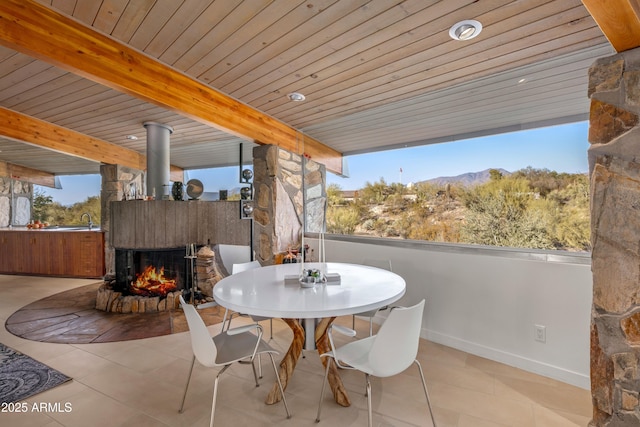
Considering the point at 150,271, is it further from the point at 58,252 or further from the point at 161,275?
the point at 58,252

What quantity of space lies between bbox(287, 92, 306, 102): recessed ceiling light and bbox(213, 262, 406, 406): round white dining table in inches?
64.8

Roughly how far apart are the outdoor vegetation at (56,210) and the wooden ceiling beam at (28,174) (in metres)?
0.19

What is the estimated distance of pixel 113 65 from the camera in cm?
216

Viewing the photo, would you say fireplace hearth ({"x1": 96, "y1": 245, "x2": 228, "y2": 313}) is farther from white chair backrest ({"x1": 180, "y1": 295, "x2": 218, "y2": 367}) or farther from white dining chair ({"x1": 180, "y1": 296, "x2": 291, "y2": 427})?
white chair backrest ({"x1": 180, "y1": 295, "x2": 218, "y2": 367})

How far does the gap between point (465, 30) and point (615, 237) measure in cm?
140

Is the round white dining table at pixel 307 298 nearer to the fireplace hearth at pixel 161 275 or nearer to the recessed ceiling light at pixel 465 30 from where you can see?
the recessed ceiling light at pixel 465 30

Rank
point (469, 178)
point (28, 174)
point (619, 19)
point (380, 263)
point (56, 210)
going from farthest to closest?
point (56, 210) → point (28, 174) → point (380, 263) → point (469, 178) → point (619, 19)

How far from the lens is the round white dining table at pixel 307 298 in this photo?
5.05 feet

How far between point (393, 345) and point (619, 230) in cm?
126

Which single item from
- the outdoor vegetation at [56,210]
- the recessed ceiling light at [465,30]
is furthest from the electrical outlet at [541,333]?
the outdoor vegetation at [56,210]

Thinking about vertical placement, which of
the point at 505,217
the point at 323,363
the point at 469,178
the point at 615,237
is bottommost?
the point at 323,363

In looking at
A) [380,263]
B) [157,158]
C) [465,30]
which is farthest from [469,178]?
[157,158]

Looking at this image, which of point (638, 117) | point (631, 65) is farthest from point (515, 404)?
point (631, 65)

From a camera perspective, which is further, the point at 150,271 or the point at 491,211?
the point at 150,271
